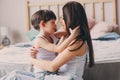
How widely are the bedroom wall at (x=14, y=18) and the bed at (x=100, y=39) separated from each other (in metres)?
0.14

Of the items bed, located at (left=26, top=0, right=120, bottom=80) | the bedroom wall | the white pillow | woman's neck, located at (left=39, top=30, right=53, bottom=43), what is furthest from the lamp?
woman's neck, located at (left=39, top=30, right=53, bottom=43)

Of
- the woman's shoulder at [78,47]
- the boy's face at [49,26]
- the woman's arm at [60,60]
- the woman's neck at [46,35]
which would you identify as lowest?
the woman's arm at [60,60]

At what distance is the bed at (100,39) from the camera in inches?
87.4

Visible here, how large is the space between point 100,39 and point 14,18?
67.7 inches

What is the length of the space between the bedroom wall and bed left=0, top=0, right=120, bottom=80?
0.47 feet

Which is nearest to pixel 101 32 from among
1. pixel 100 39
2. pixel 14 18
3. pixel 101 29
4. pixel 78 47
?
pixel 101 29

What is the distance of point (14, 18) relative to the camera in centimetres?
452

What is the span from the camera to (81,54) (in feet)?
5.45

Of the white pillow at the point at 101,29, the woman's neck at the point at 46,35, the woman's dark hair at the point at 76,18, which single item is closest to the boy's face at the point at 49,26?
the woman's neck at the point at 46,35

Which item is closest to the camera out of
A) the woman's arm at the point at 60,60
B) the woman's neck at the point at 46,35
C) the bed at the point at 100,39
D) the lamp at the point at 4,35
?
the woman's arm at the point at 60,60

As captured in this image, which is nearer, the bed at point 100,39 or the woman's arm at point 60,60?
the woman's arm at point 60,60

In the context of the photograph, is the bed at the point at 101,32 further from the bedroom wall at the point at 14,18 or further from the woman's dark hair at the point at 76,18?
the woman's dark hair at the point at 76,18

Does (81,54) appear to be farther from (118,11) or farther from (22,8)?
(22,8)

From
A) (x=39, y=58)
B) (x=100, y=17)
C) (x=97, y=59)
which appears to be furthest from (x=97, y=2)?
(x=39, y=58)
